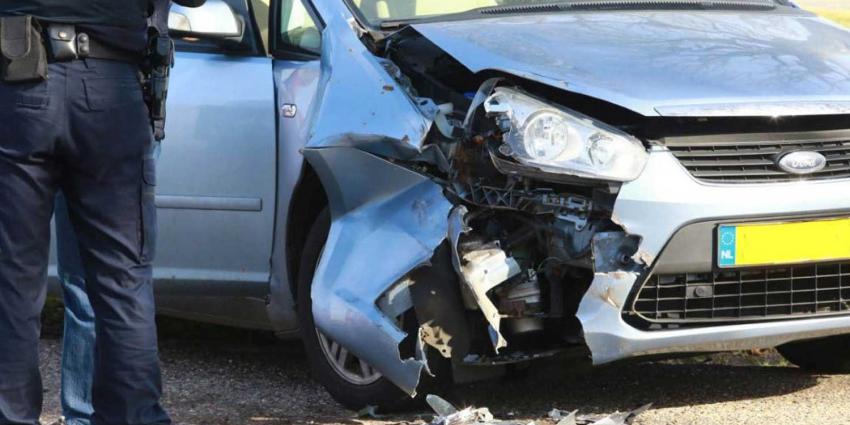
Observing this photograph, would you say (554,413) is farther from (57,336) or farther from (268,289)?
(57,336)

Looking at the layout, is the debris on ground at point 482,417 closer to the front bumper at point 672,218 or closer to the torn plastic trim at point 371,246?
the torn plastic trim at point 371,246

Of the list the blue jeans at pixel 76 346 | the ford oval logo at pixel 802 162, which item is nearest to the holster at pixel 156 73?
the blue jeans at pixel 76 346

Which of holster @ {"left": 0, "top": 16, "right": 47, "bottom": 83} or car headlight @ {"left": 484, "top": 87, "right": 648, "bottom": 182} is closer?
holster @ {"left": 0, "top": 16, "right": 47, "bottom": 83}

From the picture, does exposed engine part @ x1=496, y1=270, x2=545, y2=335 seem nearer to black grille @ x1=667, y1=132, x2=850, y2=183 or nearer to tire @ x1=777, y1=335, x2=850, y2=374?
black grille @ x1=667, y1=132, x2=850, y2=183

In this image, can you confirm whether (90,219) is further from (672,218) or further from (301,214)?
(672,218)

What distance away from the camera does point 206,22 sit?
518 cm

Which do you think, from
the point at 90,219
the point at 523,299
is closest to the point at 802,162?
the point at 523,299

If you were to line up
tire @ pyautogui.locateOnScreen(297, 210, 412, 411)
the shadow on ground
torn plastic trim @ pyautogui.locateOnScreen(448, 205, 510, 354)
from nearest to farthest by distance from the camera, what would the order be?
torn plastic trim @ pyautogui.locateOnScreen(448, 205, 510, 354)
tire @ pyautogui.locateOnScreen(297, 210, 412, 411)
the shadow on ground

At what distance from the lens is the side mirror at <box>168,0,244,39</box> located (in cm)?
518

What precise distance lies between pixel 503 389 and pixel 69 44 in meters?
2.04

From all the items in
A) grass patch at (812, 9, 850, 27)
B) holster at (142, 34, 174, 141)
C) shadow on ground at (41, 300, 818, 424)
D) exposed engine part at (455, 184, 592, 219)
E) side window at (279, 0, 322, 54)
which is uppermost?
grass patch at (812, 9, 850, 27)

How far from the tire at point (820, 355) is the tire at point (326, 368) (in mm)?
1391

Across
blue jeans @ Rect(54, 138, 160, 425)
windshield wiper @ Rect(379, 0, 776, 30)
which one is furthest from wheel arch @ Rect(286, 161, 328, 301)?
blue jeans @ Rect(54, 138, 160, 425)

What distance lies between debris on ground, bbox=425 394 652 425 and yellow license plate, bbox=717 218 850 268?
22.6 inches
